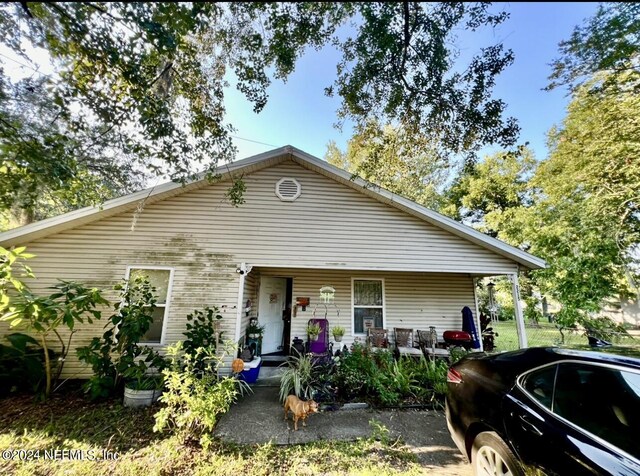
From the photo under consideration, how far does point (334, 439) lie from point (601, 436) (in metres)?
2.82

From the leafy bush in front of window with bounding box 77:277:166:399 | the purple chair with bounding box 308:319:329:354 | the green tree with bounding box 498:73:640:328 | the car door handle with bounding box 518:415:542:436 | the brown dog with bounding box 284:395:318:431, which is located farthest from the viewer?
the green tree with bounding box 498:73:640:328

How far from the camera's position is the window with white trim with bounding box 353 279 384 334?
772 cm

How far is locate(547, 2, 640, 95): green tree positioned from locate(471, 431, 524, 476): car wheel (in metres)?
5.78

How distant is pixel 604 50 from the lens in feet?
18.0

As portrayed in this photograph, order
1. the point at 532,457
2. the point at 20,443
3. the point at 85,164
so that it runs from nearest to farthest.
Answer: the point at 532,457 → the point at 20,443 → the point at 85,164

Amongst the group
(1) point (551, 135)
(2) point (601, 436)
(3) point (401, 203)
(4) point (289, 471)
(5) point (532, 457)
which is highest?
(1) point (551, 135)

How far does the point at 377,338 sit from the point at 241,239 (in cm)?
470

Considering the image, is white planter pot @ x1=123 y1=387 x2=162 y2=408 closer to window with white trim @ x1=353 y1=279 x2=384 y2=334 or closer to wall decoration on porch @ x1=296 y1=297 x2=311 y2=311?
wall decoration on porch @ x1=296 y1=297 x2=311 y2=311

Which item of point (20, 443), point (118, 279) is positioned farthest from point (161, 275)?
point (20, 443)

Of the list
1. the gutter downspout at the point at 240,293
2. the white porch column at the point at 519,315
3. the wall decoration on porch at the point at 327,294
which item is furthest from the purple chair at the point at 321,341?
the white porch column at the point at 519,315

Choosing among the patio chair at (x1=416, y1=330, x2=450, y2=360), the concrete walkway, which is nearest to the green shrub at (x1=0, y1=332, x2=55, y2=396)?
the concrete walkway

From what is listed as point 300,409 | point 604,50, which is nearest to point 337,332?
point 300,409

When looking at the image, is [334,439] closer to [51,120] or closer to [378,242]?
[378,242]

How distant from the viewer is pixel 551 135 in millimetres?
12055
